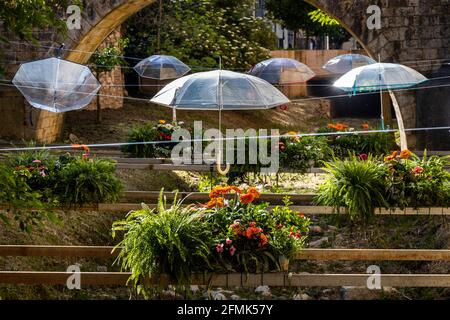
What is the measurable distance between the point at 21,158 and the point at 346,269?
4567 mm

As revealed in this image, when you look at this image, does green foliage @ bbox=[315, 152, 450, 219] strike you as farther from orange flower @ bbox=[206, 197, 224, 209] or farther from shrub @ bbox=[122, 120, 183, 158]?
shrub @ bbox=[122, 120, 183, 158]

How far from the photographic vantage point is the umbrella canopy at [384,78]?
1485 centimetres

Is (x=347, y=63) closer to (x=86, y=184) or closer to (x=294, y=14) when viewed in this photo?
(x=294, y=14)

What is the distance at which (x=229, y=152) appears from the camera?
12.9 meters

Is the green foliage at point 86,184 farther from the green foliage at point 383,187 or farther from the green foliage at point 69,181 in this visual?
the green foliage at point 383,187

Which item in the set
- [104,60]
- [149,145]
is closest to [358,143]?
[149,145]

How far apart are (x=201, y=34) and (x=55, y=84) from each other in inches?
365

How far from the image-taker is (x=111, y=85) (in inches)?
845

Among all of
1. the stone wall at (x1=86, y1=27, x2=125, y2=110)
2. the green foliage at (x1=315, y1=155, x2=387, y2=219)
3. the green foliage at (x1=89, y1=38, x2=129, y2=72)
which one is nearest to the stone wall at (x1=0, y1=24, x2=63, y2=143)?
the green foliage at (x1=89, y1=38, x2=129, y2=72)

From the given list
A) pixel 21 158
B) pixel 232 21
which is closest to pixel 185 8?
pixel 232 21

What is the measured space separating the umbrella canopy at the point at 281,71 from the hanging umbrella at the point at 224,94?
10.0 meters

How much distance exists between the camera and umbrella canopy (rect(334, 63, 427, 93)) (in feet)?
48.7

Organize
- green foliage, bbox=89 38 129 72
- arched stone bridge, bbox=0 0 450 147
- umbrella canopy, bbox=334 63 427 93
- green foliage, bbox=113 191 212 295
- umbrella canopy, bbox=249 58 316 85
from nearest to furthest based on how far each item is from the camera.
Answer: green foliage, bbox=113 191 212 295, umbrella canopy, bbox=334 63 427 93, arched stone bridge, bbox=0 0 450 147, green foliage, bbox=89 38 129 72, umbrella canopy, bbox=249 58 316 85

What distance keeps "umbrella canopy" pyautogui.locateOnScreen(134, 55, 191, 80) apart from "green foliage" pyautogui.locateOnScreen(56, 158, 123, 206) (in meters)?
10.7
